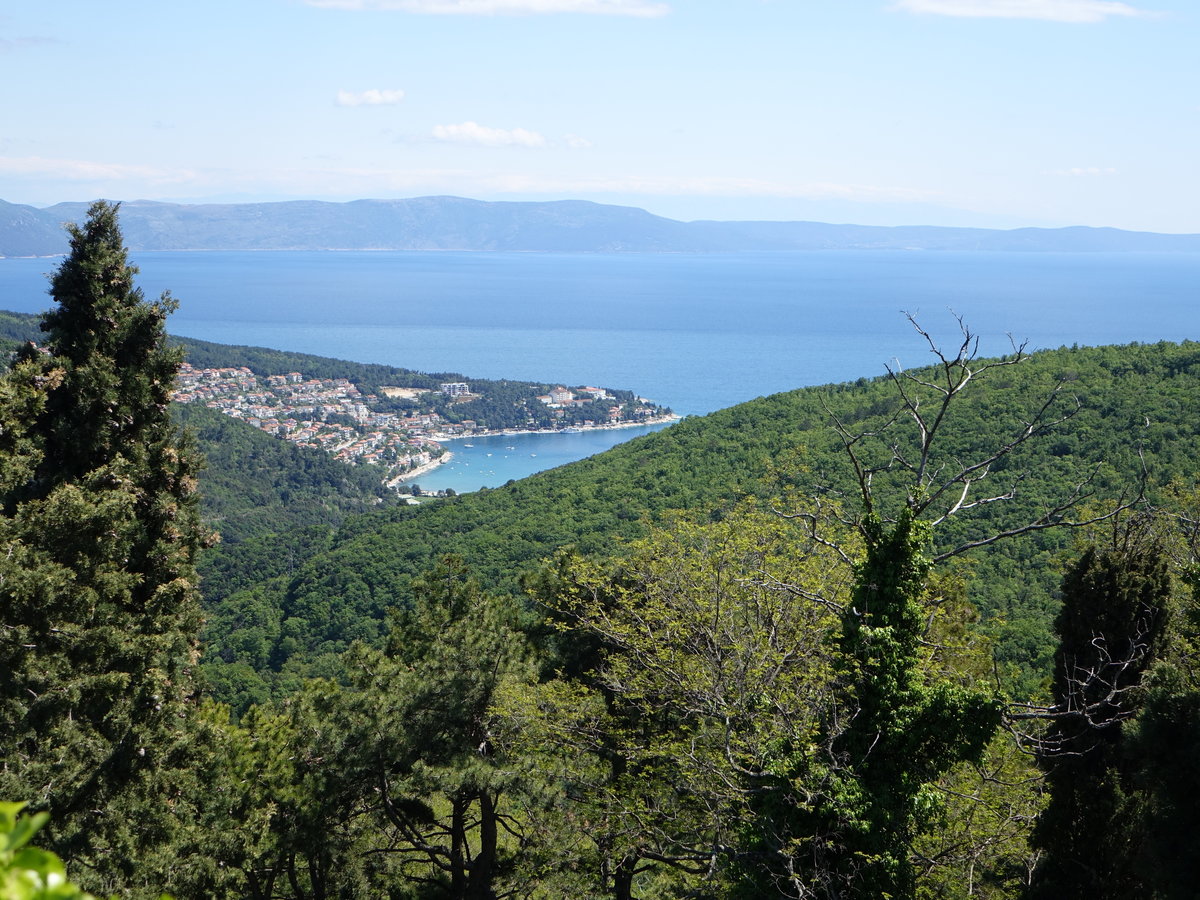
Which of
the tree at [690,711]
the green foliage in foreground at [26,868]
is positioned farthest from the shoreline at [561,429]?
the green foliage in foreground at [26,868]

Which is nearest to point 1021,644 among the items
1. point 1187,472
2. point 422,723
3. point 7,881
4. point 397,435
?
point 1187,472

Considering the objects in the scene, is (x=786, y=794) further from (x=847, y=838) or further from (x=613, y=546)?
(x=613, y=546)

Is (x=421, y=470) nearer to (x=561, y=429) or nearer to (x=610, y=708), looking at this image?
(x=561, y=429)

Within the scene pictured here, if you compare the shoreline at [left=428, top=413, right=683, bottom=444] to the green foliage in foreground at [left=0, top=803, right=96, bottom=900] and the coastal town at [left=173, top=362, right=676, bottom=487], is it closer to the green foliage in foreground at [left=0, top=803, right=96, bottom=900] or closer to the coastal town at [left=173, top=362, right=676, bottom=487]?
the coastal town at [left=173, top=362, right=676, bottom=487]

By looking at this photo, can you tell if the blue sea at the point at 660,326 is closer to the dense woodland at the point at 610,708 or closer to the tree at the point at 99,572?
the dense woodland at the point at 610,708

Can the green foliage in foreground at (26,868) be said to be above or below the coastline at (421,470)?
above

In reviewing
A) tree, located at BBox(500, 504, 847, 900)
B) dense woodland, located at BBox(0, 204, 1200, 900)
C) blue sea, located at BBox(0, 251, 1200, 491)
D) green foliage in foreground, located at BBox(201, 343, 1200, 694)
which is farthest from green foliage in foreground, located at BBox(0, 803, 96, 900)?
blue sea, located at BBox(0, 251, 1200, 491)

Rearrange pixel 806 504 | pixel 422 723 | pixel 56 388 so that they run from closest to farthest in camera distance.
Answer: pixel 56 388 < pixel 422 723 < pixel 806 504
